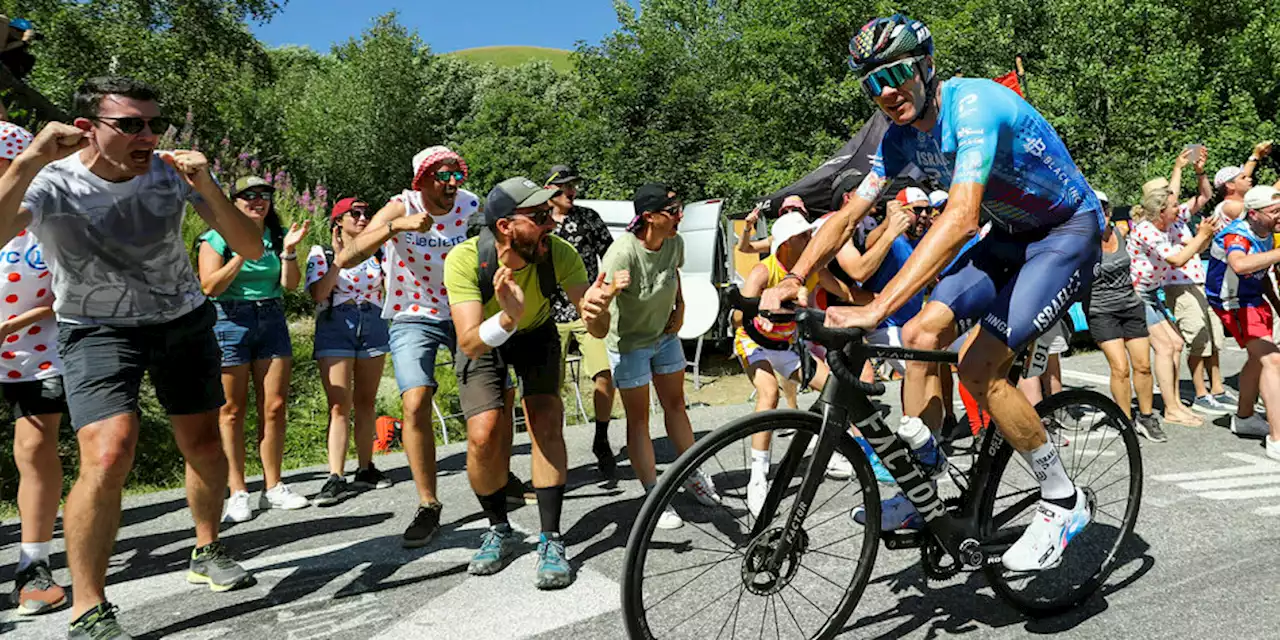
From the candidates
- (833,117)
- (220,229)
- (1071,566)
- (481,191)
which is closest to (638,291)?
(220,229)

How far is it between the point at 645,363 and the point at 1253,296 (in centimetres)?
Result: 493

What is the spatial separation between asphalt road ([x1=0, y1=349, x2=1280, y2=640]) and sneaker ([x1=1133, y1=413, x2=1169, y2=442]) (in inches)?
37.2

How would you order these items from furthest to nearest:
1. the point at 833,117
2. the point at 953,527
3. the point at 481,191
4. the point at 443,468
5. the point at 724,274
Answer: the point at 481,191, the point at 833,117, the point at 724,274, the point at 443,468, the point at 953,527

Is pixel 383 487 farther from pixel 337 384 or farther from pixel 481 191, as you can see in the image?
pixel 481 191

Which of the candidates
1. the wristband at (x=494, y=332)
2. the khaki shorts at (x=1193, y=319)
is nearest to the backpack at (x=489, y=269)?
the wristband at (x=494, y=332)

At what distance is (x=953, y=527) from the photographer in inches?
126

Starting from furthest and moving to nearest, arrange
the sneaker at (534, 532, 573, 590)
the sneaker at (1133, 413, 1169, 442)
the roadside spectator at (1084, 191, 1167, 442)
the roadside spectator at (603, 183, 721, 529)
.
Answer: the roadside spectator at (1084, 191, 1167, 442), the sneaker at (1133, 413, 1169, 442), the roadside spectator at (603, 183, 721, 529), the sneaker at (534, 532, 573, 590)

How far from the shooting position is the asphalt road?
11.1 feet

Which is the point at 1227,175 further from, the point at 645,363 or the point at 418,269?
the point at 418,269

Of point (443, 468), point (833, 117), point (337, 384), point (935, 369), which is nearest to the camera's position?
point (935, 369)

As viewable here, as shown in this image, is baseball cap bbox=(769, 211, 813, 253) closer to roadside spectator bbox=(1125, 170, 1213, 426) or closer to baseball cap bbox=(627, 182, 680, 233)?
baseball cap bbox=(627, 182, 680, 233)

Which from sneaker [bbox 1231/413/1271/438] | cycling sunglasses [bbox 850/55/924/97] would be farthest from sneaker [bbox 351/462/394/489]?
sneaker [bbox 1231/413/1271/438]

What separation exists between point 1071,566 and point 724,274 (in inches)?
444

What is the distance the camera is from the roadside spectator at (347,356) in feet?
19.5
